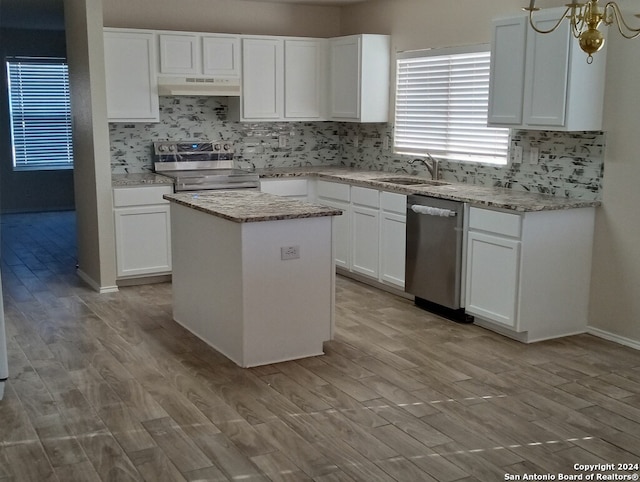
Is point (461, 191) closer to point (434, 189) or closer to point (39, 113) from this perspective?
point (434, 189)

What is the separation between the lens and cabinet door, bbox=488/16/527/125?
491 centimetres

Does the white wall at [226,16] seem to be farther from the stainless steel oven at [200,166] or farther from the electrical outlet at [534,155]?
the electrical outlet at [534,155]

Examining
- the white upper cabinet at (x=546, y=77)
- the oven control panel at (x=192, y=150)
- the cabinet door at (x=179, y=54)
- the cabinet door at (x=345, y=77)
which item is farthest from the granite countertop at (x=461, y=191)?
the cabinet door at (x=179, y=54)

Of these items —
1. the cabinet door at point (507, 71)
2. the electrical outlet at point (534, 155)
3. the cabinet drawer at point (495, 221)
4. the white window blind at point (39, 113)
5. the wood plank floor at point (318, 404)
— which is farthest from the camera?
the white window blind at point (39, 113)

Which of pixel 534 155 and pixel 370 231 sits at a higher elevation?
pixel 534 155

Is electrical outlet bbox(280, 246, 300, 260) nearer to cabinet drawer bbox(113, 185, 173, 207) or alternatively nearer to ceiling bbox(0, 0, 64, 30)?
cabinet drawer bbox(113, 185, 173, 207)

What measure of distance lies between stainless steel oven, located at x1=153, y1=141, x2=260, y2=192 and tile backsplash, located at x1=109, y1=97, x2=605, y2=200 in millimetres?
86

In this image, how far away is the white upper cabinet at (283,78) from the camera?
22.6ft

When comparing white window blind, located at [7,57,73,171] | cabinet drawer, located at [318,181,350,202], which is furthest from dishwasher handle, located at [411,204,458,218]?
white window blind, located at [7,57,73,171]

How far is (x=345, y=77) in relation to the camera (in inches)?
275

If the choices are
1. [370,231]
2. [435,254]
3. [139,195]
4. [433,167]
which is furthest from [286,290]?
[433,167]

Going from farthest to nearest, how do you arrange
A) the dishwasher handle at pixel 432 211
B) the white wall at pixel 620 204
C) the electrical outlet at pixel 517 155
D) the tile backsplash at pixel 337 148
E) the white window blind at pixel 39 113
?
the white window blind at pixel 39 113, the electrical outlet at pixel 517 155, the dishwasher handle at pixel 432 211, the tile backsplash at pixel 337 148, the white wall at pixel 620 204

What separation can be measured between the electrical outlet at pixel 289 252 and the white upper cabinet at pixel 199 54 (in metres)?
2.78

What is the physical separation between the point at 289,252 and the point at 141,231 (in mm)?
2258
